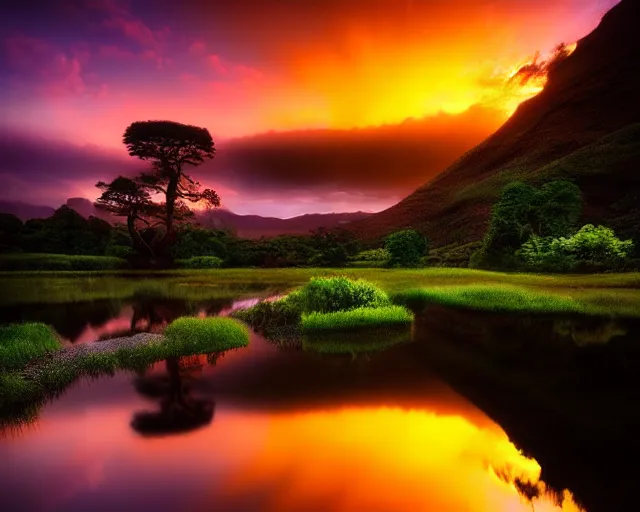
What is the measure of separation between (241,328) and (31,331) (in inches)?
337

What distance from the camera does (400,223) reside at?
436 ft

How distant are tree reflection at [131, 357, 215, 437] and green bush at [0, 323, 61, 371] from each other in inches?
178

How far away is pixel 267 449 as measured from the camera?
935 cm

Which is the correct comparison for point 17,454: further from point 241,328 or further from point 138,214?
point 138,214

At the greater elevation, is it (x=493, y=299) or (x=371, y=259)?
(x=371, y=259)

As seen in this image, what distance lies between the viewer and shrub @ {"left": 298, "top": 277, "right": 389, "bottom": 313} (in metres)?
23.0

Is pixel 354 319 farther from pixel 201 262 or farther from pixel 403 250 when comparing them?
pixel 201 262

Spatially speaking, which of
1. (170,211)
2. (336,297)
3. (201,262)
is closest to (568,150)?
(201,262)

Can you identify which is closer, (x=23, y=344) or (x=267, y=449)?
(x=267, y=449)

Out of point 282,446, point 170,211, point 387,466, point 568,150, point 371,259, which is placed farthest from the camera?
point 568,150

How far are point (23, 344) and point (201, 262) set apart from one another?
44.5 meters

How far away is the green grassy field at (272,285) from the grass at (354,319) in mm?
7677

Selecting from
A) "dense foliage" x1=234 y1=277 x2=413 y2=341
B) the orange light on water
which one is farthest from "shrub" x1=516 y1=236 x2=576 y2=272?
the orange light on water

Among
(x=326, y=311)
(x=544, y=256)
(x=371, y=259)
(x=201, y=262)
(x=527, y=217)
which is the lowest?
(x=326, y=311)
